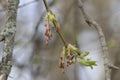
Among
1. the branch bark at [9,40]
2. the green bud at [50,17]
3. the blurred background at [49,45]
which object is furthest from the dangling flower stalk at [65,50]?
the blurred background at [49,45]

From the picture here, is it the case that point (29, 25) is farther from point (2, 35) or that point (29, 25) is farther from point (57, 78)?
point (2, 35)

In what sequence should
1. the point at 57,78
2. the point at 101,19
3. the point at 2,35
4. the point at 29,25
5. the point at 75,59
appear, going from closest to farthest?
1. the point at 2,35
2. the point at 75,59
3. the point at 29,25
4. the point at 57,78
5. the point at 101,19

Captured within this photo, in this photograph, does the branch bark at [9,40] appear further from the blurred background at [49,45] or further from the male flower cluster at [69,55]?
the blurred background at [49,45]

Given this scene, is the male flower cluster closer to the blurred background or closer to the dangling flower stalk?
the dangling flower stalk

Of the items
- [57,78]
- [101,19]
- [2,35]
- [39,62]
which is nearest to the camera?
[2,35]

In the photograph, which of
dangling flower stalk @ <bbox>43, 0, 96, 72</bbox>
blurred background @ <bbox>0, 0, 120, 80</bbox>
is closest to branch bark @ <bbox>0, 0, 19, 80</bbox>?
dangling flower stalk @ <bbox>43, 0, 96, 72</bbox>

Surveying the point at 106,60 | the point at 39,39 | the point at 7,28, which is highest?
the point at 39,39

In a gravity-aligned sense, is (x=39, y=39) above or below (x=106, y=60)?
above

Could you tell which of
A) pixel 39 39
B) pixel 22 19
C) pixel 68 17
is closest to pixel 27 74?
pixel 39 39

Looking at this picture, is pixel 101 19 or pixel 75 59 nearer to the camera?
pixel 75 59
